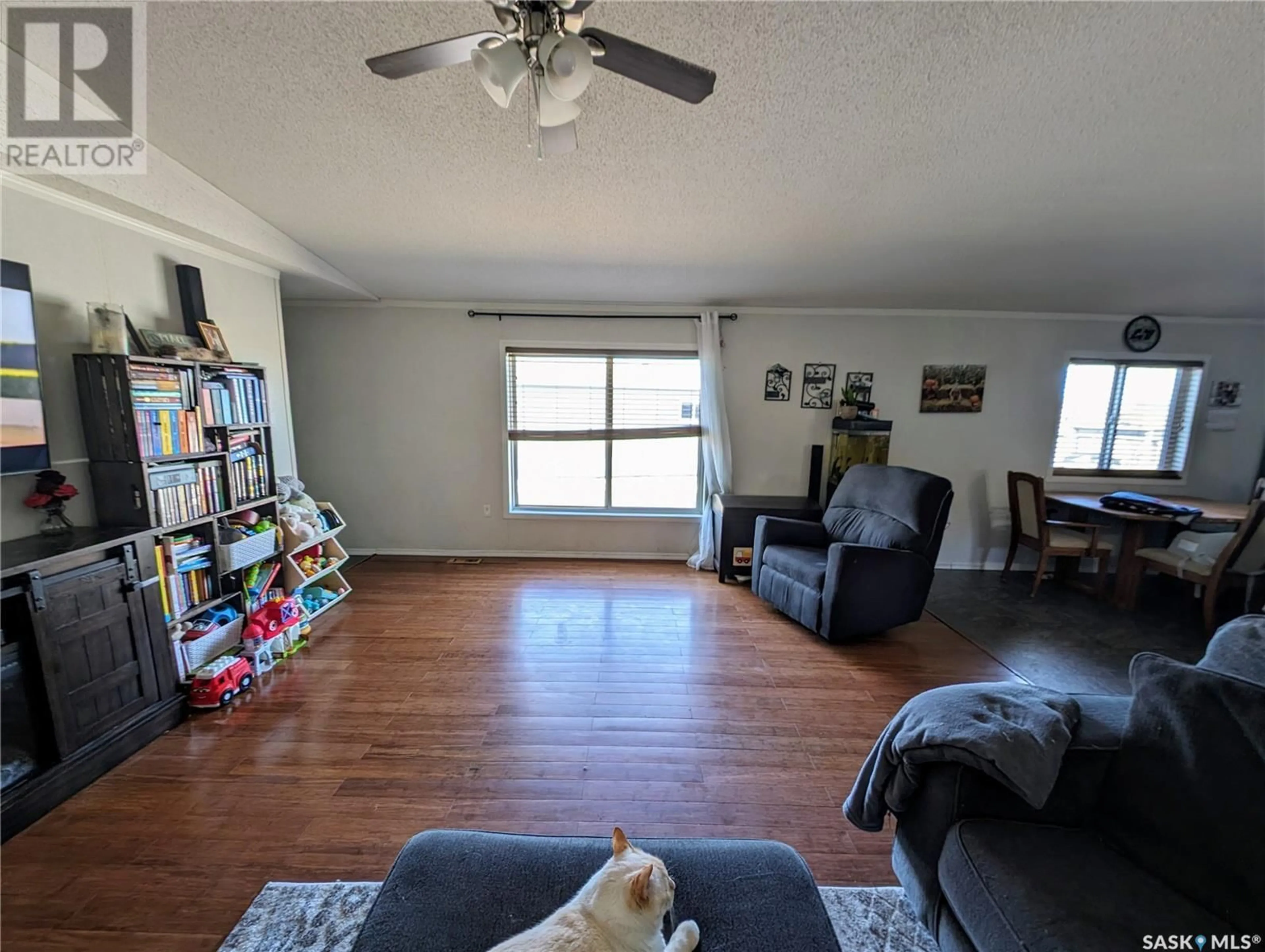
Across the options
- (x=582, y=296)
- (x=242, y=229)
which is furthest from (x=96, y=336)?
(x=582, y=296)

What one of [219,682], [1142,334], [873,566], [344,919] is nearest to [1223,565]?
[1142,334]

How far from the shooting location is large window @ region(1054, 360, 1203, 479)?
4.05 metres

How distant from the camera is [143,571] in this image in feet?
6.36

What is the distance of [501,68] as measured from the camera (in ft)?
3.83

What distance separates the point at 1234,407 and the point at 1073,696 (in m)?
5.18

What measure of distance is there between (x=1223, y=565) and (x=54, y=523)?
639 centimetres

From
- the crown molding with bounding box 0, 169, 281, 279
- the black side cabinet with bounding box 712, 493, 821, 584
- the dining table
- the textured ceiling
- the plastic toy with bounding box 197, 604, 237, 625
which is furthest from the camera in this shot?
the black side cabinet with bounding box 712, 493, 821, 584

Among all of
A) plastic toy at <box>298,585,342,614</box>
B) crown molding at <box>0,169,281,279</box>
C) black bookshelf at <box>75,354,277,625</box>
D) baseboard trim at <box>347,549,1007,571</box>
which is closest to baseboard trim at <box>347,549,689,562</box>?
baseboard trim at <box>347,549,1007,571</box>

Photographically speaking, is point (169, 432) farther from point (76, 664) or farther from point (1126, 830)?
point (1126, 830)

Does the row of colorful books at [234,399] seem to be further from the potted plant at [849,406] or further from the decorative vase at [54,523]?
the potted plant at [849,406]

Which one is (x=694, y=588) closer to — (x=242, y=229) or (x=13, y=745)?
(x=13, y=745)

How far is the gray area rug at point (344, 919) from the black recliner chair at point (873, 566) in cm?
157

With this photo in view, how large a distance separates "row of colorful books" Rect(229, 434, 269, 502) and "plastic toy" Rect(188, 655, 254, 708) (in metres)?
0.90

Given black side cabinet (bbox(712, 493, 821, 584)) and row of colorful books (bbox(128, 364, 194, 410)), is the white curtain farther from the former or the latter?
row of colorful books (bbox(128, 364, 194, 410))
